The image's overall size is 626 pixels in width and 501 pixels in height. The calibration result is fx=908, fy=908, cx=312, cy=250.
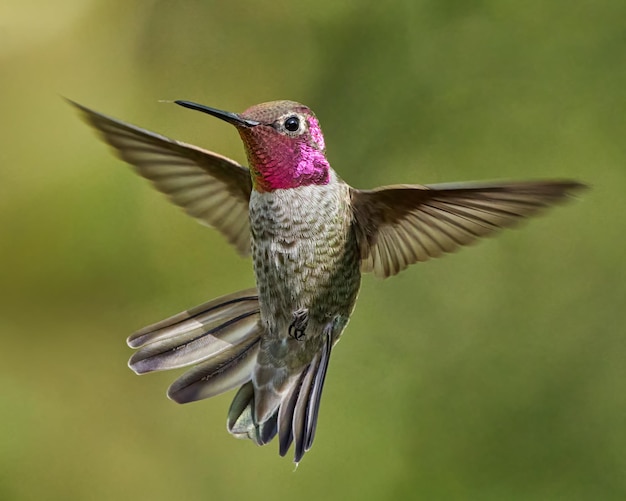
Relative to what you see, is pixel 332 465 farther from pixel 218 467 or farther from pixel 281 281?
pixel 281 281

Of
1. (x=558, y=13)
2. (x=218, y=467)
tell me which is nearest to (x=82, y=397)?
(x=218, y=467)

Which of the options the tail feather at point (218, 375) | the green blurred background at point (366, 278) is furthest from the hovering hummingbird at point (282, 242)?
the green blurred background at point (366, 278)

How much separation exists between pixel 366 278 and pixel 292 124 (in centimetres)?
182

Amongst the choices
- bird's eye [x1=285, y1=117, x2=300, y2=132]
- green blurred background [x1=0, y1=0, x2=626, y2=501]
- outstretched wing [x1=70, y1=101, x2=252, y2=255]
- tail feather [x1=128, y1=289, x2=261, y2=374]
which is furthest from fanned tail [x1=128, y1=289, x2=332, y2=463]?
green blurred background [x1=0, y1=0, x2=626, y2=501]

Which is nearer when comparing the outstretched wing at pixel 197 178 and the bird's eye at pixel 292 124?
the bird's eye at pixel 292 124

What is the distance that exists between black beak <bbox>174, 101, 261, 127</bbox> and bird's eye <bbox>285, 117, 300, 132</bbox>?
0.25 feet

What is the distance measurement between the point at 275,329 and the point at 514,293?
5.46ft

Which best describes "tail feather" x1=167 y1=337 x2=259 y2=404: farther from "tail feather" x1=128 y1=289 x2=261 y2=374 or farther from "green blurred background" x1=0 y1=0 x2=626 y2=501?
"green blurred background" x1=0 y1=0 x2=626 y2=501

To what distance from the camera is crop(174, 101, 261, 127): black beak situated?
1430mm

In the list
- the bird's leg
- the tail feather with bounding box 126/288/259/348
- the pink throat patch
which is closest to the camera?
the pink throat patch

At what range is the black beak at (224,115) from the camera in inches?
56.3

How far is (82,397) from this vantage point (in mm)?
3479

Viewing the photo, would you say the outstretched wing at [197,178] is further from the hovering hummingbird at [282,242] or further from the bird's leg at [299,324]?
the bird's leg at [299,324]

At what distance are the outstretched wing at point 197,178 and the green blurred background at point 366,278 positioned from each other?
4.64 feet
